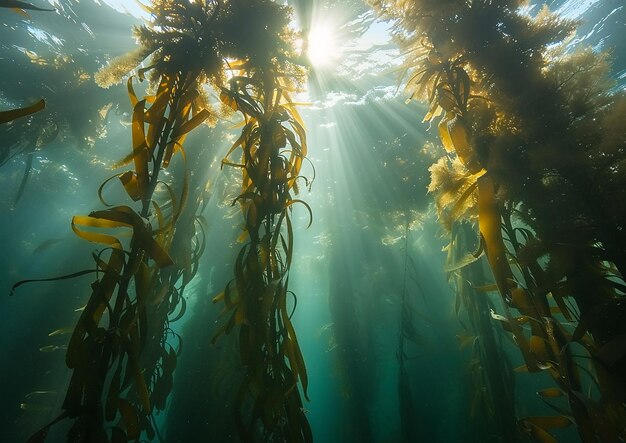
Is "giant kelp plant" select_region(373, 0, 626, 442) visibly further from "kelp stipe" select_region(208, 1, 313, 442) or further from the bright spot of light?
the bright spot of light

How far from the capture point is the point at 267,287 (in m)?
1.87

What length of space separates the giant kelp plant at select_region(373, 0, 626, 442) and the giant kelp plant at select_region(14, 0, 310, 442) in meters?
1.41

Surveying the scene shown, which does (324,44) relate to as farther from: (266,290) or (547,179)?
(266,290)

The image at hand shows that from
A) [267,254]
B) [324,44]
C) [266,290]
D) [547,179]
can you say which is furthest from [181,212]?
[324,44]

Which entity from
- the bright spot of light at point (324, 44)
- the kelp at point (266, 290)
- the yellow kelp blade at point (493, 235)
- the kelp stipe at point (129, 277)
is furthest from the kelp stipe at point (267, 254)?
the bright spot of light at point (324, 44)

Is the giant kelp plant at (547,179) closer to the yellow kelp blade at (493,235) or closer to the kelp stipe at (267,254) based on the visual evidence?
the yellow kelp blade at (493,235)

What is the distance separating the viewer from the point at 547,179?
1968 mm

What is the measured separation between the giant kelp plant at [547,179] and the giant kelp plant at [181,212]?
1.41m

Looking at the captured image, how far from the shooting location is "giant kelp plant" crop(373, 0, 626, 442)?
1.62m

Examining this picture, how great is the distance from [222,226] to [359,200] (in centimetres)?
767

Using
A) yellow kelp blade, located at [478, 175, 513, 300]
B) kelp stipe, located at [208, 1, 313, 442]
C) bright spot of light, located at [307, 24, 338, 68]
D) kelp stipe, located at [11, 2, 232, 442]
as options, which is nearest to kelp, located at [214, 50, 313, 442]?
kelp stipe, located at [208, 1, 313, 442]

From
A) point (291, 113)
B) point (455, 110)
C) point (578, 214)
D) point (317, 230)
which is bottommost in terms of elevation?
point (578, 214)

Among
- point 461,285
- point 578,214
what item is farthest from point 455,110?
point 461,285

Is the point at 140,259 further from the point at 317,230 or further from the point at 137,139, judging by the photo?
the point at 317,230
